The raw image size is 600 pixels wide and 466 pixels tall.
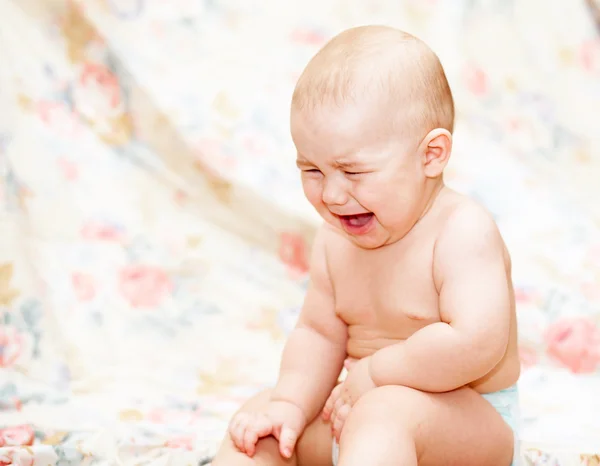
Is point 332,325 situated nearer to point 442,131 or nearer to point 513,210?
point 442,131

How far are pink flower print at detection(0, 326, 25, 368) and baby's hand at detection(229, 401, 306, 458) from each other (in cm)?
50

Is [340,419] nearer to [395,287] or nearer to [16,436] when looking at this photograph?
[395,287]

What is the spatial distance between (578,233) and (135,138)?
892mm

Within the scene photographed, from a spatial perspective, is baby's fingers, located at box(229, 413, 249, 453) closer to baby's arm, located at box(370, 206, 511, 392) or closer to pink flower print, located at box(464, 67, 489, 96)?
baby's arm, located at box(370, 206, 511, 392)

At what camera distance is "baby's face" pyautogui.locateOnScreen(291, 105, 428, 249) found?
95cm

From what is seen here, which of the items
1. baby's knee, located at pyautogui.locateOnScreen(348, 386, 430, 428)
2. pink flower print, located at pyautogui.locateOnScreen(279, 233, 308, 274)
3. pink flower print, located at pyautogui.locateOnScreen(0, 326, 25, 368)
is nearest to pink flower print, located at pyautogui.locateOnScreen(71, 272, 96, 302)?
pink flower print, located at pyautogui.locateOnScreen(0, 326, 25, 368)

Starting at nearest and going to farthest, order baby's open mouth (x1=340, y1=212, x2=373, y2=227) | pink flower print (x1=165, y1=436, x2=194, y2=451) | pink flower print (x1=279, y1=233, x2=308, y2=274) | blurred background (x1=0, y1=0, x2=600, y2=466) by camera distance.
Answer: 1. baby's open mouth (x1=340, y1=212, x2=373, y2=227)
2. pink flower print (x1=165, y1=436, x2=194, y2=451)
3. blurred background (x1=0, y1=0, x2=600, y2=466)
4. pink flower print (x1=279, y1=233, x2=308, y2=274)

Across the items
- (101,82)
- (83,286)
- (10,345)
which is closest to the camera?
(10,345)

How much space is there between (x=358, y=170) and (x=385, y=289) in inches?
6.7

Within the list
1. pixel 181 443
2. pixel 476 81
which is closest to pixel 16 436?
pixel 181 443

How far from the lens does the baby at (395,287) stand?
0.96 meters

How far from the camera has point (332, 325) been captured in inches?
44.8

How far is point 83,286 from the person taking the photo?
1.63m

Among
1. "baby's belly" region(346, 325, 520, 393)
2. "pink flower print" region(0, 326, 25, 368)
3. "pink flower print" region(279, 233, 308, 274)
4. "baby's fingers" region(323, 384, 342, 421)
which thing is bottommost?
"pink flower print" region(0, 326, 25, 368)
